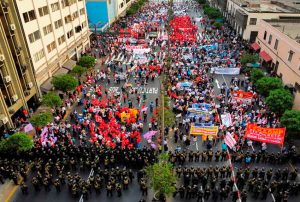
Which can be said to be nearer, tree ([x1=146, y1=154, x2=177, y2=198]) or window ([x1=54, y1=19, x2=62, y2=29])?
tree ([x1=146, y1=154, x2=177, y2=198])

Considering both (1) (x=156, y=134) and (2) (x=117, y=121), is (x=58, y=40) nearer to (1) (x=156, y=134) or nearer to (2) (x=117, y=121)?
(2) (x=117, y=121)

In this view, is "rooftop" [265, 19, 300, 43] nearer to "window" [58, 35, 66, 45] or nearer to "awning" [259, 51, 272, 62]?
"awning" [259, 51, 272, 62]

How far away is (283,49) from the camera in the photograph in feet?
120

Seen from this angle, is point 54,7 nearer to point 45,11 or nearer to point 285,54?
point 45,11

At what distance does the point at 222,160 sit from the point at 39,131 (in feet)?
57.9

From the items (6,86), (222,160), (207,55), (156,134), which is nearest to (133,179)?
(156,134)

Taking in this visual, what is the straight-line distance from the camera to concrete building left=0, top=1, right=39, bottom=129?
2855 cm

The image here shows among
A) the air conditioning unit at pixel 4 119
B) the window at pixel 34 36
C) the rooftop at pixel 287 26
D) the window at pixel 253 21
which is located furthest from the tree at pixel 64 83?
the window at pixel 253 21

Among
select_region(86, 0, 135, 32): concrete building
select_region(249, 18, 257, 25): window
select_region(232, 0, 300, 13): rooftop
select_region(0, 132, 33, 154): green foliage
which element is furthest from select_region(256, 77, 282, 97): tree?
select_region(86, 0, 135, 32): concrete building

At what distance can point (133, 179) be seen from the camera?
2241cm

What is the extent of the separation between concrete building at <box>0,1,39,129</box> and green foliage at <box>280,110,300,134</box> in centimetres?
2652

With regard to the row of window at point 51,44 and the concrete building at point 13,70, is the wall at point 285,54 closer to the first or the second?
the concrete building at point 13,70

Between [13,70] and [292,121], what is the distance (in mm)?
27907

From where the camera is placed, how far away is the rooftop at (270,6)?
5566cm
